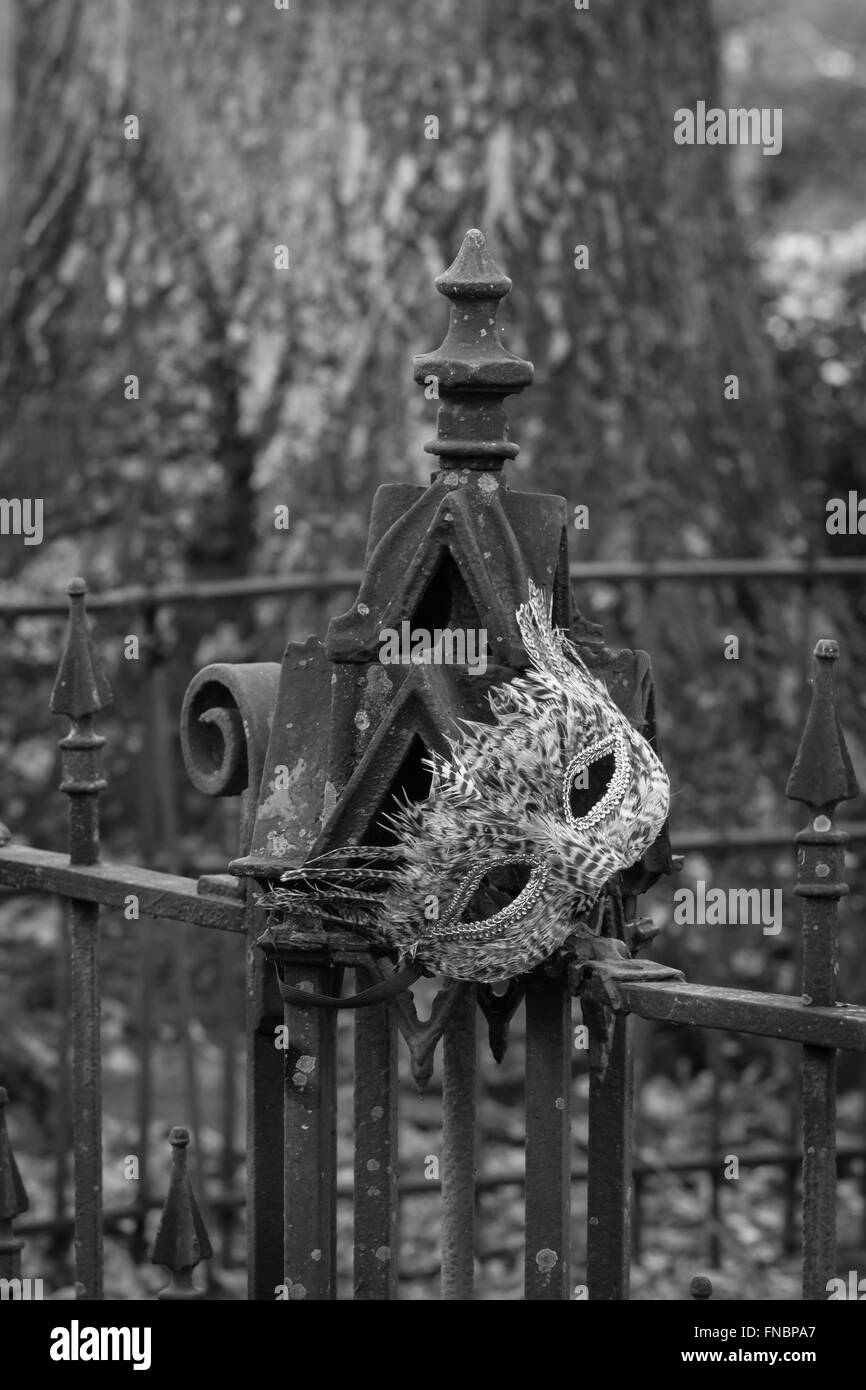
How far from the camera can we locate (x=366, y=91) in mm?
5621

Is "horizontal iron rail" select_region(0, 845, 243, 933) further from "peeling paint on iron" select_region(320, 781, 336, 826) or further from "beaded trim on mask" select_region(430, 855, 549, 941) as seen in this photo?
"beaded trim on mask" select_region(430, 855, 549, 941)

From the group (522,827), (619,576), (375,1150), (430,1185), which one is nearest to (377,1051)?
(375,1150)

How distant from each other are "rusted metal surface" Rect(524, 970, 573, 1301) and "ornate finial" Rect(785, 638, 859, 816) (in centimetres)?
36

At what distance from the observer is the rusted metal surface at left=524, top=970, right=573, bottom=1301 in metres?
1.82

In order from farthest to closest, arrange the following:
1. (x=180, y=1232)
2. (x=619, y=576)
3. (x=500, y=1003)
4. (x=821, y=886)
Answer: (x=619, y=576) → (x=180, y=1232) → (x=500, y=1003) → (x=821, y=886)

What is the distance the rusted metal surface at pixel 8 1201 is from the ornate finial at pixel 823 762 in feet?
4.33

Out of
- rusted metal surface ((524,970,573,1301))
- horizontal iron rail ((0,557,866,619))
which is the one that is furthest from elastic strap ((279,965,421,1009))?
horizontal iron rail ((0,557,866,619))

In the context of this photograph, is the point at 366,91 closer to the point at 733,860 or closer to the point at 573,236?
the point at 573,236

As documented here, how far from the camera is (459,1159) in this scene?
1.91 m

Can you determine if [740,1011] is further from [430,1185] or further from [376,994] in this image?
[430,1185]

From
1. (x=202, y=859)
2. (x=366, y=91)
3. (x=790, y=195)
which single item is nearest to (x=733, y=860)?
(x=202, y=859)

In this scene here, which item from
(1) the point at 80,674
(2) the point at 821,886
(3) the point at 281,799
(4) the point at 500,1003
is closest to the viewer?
(2) the point at 821,886

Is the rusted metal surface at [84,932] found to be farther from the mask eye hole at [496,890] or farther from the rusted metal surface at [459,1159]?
the mask eye hole at [496,890]

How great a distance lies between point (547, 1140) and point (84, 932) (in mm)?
803
